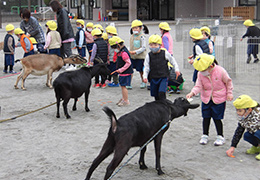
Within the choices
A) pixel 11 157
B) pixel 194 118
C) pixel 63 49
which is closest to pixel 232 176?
pixel 194 118

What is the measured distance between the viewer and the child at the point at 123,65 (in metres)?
8.23

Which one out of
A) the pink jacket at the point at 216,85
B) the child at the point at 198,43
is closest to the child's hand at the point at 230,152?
the pink jacket at the point at 216,85

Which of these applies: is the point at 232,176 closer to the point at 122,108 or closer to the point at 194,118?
the point at 194,118

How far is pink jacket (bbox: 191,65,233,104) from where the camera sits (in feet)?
18.7

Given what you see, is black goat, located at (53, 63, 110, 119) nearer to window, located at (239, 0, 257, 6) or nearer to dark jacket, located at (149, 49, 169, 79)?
dark jacket, located at (149, 49, 169, 79)

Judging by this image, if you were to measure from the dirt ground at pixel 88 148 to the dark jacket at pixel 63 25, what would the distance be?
125 inches

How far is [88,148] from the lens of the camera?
5914 millimetres

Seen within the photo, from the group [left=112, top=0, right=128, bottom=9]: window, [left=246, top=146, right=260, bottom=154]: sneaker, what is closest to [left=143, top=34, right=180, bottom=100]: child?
[left=246, top=146, right=260, bottom=154]: sneaker

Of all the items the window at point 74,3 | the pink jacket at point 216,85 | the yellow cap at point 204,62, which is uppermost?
the window at point 74,3

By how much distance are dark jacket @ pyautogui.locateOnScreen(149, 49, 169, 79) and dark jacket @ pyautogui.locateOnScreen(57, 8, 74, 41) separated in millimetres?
5232

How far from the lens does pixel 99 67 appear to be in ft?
27.0

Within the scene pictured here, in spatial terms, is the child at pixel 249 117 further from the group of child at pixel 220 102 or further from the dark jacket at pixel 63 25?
the dark jacket at pixel 63 25

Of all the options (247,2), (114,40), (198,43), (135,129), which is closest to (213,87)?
(135,129)

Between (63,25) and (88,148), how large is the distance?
6475 mm
